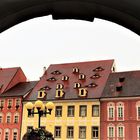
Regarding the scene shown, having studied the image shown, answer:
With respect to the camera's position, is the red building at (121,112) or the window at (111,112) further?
the window at (111,112)

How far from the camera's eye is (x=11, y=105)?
41375 mm

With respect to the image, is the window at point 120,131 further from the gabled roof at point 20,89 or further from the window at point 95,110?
the gabled roof at point 20,89

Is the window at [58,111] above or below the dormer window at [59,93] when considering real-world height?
below

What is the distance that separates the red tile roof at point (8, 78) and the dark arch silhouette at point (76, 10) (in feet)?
142

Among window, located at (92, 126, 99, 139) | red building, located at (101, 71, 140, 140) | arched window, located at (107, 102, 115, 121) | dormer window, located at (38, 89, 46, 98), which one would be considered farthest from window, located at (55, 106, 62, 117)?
arched window, located at (107, 102, 115, 121)

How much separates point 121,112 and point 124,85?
11.5 feet

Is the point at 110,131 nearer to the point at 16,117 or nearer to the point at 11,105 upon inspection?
the point at 16,117

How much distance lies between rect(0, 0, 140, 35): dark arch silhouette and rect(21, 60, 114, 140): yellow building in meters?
35.2

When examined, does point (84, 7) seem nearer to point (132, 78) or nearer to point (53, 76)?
point (132, 78)

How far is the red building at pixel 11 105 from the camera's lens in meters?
40.4

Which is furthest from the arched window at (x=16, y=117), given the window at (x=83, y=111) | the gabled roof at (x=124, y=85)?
the gabled roof at (x=124, y=85)

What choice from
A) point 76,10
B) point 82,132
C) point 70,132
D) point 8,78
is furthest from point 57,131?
point 76,10

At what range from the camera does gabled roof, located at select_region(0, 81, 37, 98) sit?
137ft

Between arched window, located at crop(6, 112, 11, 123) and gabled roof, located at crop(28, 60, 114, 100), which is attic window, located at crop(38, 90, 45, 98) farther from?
arched window, located at crop(6, 112, 11, 123)
